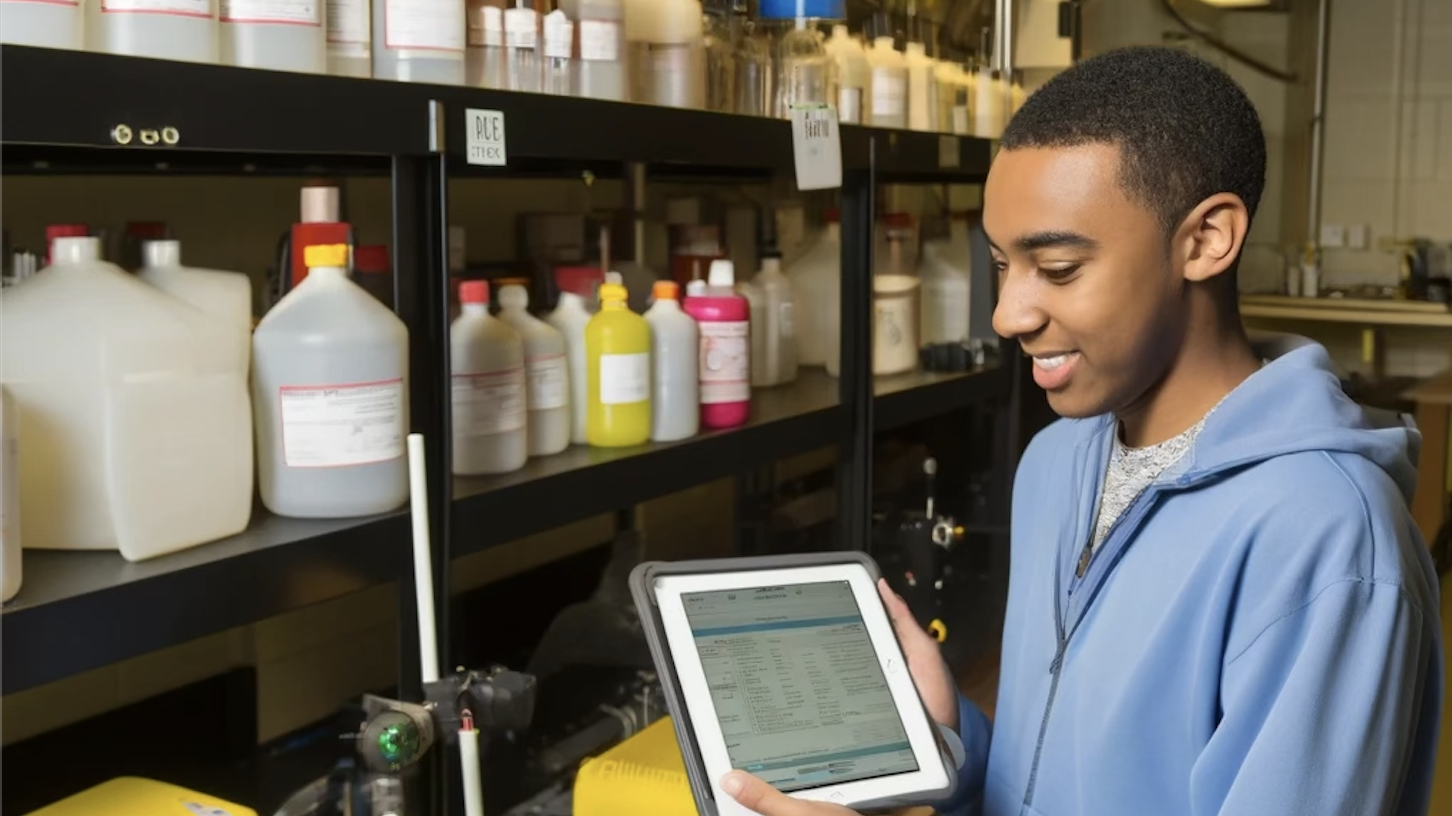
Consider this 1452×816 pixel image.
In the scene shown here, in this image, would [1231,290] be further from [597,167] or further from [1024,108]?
[597,167]

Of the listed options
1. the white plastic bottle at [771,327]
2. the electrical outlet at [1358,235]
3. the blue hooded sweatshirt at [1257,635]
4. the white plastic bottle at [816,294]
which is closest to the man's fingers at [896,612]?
the blue hooded sweatshirt at [1257,635]

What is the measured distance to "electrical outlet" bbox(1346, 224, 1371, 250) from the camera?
6302mm

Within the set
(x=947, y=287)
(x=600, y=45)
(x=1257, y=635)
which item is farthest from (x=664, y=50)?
(x=1257, y=635)

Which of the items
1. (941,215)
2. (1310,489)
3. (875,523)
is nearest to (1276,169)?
(941,215)

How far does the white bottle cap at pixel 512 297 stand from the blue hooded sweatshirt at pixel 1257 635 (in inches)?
28.7

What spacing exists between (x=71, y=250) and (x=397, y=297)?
10.9 inches

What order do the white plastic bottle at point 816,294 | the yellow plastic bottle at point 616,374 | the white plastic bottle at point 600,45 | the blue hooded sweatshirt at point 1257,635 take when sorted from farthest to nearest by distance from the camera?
the white plastic bottle at point 816,294
the yellow plastic bottle at point 616,374
the white plastic bottle at point 600,45
the blue hooded sweatshirt at point 1257,635

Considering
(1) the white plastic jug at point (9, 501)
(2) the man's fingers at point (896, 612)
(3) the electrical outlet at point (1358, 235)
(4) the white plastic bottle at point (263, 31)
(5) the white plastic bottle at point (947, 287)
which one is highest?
(4) the white plastic bottle at point (263, 31)

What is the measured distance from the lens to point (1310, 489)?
962mm

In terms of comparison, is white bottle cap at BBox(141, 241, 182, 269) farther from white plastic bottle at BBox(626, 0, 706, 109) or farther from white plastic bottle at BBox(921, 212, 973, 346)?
white plastic bottle at BBox(921, 212, 973, 346)

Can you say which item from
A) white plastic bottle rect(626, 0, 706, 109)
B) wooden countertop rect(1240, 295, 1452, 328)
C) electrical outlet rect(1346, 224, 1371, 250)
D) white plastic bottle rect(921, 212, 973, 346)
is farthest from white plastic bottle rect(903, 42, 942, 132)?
electrical outlet rect(1346, 224, 1371, 250)

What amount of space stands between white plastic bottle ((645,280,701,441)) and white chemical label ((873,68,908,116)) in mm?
623

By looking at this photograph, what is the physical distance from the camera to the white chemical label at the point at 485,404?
148 centimetres

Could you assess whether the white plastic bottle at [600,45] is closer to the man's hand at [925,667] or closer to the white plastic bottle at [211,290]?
the white plastic bottle at [211,290]
